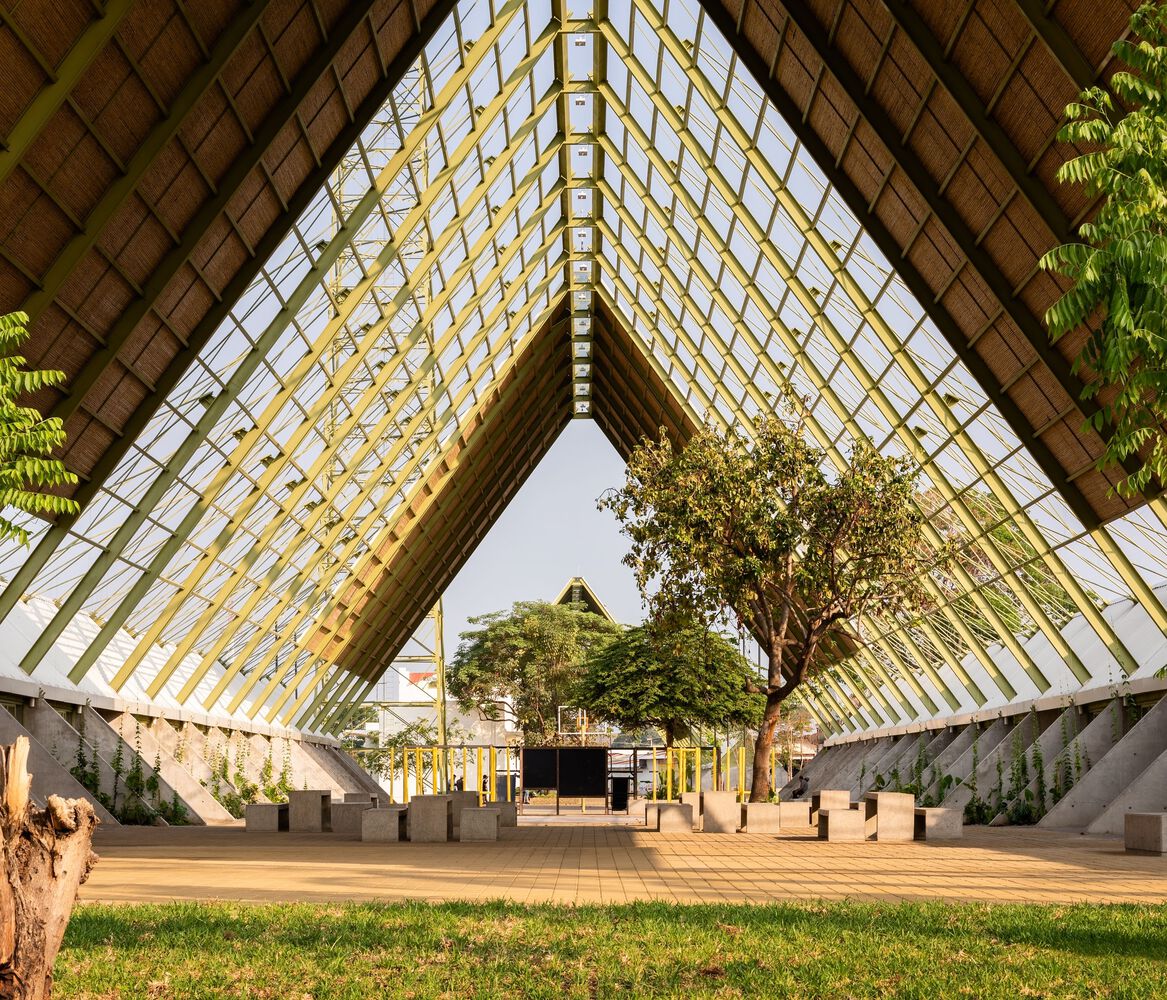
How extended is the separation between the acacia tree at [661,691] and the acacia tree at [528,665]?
13.3 metres

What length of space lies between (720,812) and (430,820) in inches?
277

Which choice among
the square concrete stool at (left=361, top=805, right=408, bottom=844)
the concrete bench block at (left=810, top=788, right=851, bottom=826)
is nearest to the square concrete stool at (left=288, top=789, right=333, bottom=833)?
the square concrete stool at (left=361, top=805, right=408, bottom=844)

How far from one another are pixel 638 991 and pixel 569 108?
91.0 ft

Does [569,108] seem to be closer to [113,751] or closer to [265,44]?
[265,44]

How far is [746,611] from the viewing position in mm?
27500

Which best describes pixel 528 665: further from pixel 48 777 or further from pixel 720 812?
pixel 48 777

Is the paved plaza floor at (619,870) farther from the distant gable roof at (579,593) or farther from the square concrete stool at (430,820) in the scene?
the distant gable roof at (579,593)

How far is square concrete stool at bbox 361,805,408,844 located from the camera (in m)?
23.9

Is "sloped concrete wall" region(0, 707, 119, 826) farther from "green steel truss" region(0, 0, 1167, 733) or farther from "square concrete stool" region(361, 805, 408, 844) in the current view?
"square concrete stool" region(361, 805, 408, 844)

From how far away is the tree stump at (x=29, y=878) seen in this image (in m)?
6.68

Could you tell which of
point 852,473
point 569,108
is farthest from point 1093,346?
point 569,108

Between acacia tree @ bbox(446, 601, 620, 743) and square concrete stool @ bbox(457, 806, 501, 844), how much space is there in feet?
151

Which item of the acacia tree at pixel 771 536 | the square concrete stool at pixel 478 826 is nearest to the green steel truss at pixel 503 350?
the acacia tree at pixel 771 536

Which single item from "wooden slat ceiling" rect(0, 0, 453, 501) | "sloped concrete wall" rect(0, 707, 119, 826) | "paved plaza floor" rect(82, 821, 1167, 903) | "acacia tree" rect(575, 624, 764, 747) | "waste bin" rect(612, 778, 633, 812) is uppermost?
"wooden slat ceiling" rect(0, 0, 453, 501)
